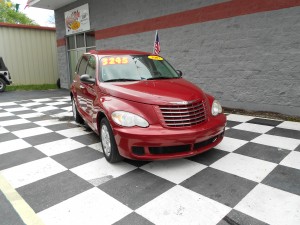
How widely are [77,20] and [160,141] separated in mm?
10810

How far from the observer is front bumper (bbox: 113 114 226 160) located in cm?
290

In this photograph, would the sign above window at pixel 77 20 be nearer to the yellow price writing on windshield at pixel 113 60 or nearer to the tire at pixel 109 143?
the yellow price writing on windshield at pixel 113 60

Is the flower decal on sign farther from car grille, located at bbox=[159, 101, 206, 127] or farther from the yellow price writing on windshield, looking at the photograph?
car grille, located at bbox=[159, 101, 206, 127]

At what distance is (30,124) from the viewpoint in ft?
18.7

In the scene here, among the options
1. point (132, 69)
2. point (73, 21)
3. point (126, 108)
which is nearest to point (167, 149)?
point (126, 108)

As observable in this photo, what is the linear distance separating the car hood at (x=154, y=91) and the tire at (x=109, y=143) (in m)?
0.44

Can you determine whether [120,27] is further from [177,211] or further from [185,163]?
[177,211]

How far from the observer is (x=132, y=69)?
397 centimetres

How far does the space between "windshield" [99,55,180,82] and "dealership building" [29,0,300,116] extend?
297 cm

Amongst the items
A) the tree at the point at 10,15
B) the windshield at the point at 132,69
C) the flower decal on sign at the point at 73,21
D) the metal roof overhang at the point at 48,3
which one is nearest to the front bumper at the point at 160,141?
the windshield at the point at 132,69

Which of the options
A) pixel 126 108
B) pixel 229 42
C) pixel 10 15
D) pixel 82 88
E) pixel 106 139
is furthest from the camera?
pixel 10 15

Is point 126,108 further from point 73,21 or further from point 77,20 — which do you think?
point 73,21

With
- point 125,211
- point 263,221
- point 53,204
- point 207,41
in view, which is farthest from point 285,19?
point 53,204

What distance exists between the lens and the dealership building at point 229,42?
18.8ft
